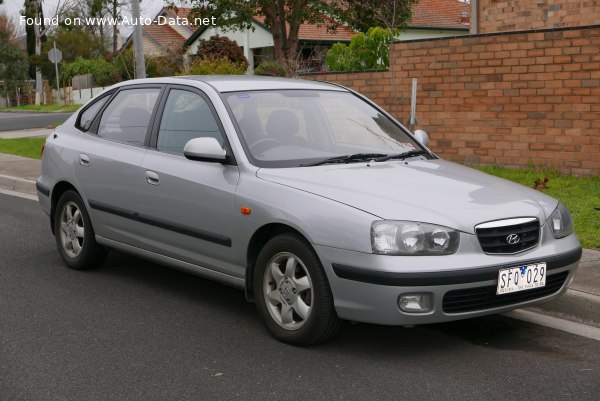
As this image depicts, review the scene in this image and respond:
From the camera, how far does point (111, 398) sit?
4445mm

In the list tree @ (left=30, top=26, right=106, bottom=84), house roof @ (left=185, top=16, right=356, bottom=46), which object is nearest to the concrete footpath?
house roof @ (left=185, top=16, right=356, bottom=46)

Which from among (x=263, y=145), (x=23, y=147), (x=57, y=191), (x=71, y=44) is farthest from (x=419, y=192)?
(x=71, y=44)

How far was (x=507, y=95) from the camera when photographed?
11.6 meters

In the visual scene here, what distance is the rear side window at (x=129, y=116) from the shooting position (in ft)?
21.8

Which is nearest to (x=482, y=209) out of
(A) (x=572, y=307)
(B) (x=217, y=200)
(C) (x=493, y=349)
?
(C) (x=493, y=349)

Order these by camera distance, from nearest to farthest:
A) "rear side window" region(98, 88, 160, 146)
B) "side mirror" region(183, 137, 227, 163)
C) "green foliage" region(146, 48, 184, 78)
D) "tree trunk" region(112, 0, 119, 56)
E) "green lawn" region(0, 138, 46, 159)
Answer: "side mirror" region(183, 137, 227, 163) → "rear side window" region(98, 88, 160, 146) → "green lawn" region(0, 138, 46, 159) → "green foliage" region(146, 48, 184, 78) → "tree trunk" region(112, 0, 119, 56)

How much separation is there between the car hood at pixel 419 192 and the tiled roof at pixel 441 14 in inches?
1530

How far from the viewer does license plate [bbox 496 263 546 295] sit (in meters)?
4.93

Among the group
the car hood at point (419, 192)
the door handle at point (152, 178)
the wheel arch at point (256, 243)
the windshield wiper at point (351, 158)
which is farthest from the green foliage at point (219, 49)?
the wheel arch at point (256, 243)

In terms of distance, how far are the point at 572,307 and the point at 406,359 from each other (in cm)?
141

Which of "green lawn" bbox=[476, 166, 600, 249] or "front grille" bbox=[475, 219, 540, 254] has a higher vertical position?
"front grille" bbox=[475, 219, 540, 254]

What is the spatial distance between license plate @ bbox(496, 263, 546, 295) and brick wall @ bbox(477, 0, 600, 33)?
8048 mm

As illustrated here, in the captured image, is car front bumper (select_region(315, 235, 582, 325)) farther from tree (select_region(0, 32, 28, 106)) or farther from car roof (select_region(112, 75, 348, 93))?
tree (select_region(0, 32, 28, 106))

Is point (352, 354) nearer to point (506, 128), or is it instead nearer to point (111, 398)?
point (111, 398)
